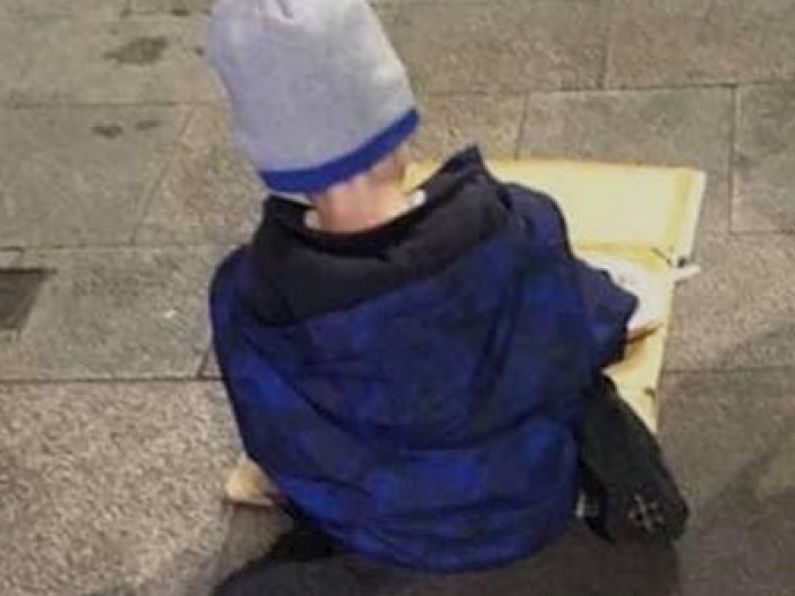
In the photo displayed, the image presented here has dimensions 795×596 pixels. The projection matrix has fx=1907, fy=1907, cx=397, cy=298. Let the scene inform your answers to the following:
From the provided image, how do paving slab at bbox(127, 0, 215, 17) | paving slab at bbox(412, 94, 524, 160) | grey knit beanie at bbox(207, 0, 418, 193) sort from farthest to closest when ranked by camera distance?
paving slab at bbox(127, 0, 215, 17) → paving slab at bbox(412, 94, 524, 160) → grey knit beanie at bbox(207, 0, 418, 193)

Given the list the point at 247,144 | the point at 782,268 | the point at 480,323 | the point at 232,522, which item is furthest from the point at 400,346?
the point at 782,268

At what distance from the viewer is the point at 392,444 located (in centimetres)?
191

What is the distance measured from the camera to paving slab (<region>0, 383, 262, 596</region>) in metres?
2.06

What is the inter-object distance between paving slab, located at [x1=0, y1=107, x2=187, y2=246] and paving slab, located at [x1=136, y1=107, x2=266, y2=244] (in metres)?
0.03

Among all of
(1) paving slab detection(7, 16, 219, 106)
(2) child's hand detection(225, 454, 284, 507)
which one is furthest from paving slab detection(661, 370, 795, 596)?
(1) paving slab detection(7, 16, 219, 106)

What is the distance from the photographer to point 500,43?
9.52 ft

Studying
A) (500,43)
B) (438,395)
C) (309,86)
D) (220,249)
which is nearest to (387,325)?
(438,395)

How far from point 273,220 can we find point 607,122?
903 millimetres

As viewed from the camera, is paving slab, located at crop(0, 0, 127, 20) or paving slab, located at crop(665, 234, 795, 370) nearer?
paving slab, located at crop(665, 234, 795, 370)

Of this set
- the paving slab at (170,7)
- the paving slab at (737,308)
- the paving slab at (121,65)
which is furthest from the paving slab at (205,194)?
the paving slab at (737,308)

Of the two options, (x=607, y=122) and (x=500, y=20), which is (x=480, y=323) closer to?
(x=607, y=122)

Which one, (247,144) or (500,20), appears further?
(500,20)

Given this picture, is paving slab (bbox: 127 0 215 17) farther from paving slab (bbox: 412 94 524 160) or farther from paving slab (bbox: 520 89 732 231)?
paving slab (bbox: 520 89 732 231)

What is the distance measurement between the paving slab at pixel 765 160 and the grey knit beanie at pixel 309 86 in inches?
30.2
